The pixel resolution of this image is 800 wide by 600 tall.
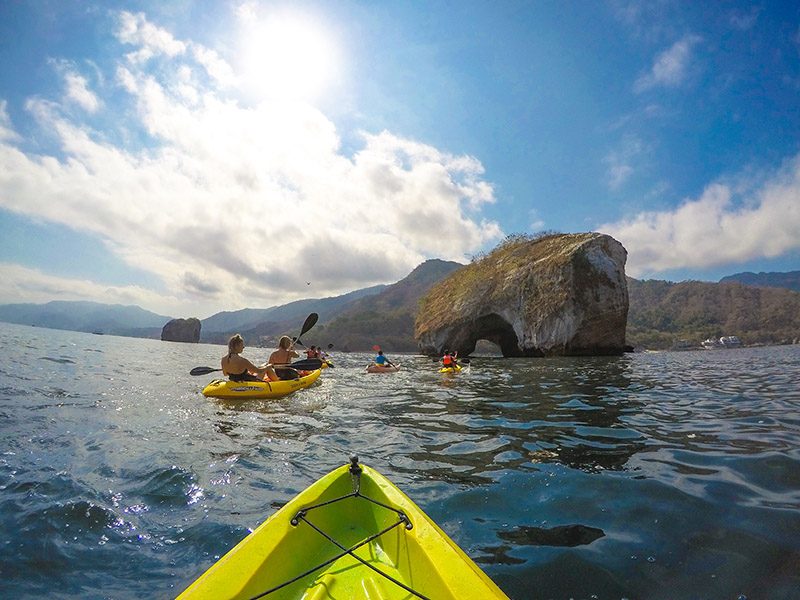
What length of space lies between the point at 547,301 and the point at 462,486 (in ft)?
102

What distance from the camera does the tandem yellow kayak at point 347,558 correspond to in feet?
7.45

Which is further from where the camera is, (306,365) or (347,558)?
(306,365)

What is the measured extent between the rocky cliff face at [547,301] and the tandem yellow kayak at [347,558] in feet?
104

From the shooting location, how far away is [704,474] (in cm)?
484

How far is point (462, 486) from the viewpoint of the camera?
15.3ft

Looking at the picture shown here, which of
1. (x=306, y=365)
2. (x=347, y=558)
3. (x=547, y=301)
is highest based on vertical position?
(x=547, y=301)

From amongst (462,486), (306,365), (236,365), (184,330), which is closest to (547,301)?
(306,365)

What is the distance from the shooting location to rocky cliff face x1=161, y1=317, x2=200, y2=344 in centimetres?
11825

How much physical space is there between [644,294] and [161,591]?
208185mm

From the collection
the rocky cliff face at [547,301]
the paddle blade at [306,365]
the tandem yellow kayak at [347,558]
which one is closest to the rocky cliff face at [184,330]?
the rocky cliff face at [547,301]

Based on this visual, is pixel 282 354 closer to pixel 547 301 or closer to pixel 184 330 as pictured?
pixel 547 301

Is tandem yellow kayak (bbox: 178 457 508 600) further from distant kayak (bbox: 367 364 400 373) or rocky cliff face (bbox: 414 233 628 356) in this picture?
rocky cliff face (bbox: 414 233 628 356)

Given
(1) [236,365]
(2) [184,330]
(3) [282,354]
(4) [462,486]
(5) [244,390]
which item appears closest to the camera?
(4) [462,486]

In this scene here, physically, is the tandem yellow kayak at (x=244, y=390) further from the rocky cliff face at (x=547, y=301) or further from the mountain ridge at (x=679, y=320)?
the mountain ridge at (x=679, y=320)
